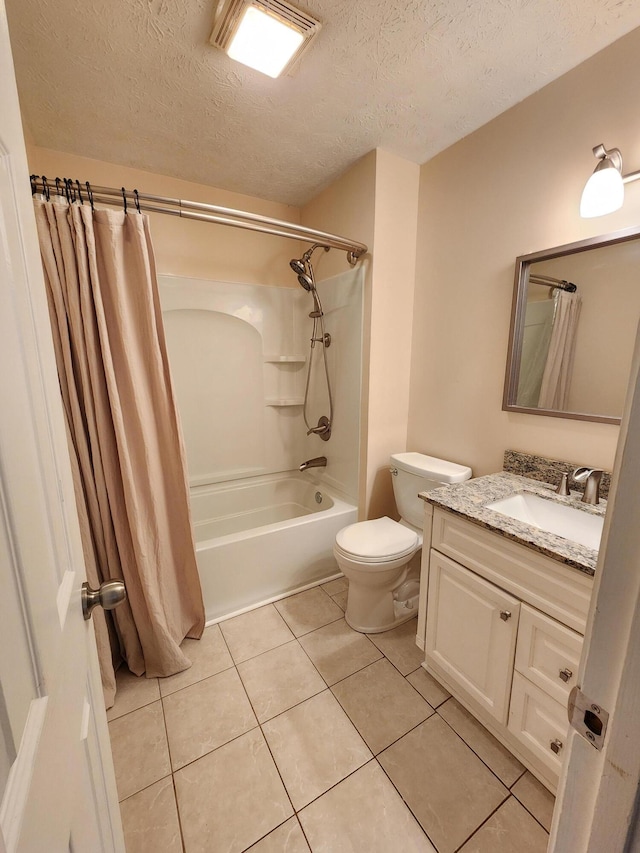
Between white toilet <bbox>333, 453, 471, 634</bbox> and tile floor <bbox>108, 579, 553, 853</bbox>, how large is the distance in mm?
151

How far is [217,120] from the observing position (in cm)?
158

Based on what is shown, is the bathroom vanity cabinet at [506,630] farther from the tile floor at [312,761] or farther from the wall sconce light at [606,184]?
the wall sconce light at [606,184]

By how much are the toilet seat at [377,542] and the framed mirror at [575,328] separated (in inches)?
31.6

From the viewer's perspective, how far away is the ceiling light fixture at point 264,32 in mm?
1066

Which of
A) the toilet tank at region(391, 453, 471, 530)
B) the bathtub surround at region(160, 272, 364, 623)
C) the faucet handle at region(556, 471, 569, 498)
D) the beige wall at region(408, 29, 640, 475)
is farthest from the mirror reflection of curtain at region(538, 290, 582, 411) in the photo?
the bathtub surround at region(160, 272, 364, 623)

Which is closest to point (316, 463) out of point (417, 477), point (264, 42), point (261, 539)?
point (261, 539)

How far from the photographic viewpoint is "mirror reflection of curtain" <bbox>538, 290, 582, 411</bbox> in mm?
1347

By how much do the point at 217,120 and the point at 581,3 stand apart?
1388mm

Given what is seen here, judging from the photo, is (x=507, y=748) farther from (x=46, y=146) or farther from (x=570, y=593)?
(x=46, y=146)

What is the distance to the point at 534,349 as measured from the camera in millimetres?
1470

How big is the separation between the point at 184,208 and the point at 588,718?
74.5 inches

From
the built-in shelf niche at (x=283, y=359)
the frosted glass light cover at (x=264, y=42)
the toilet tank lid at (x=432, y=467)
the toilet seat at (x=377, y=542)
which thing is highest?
the frosted glass light cover at (x=264, y=42)

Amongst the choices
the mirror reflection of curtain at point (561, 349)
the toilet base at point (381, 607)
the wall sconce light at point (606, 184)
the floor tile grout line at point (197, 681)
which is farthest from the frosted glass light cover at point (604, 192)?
the floor tile grout line at point (197, 681)

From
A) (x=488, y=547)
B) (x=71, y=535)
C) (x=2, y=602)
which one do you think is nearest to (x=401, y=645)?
(x=488, y=547)
